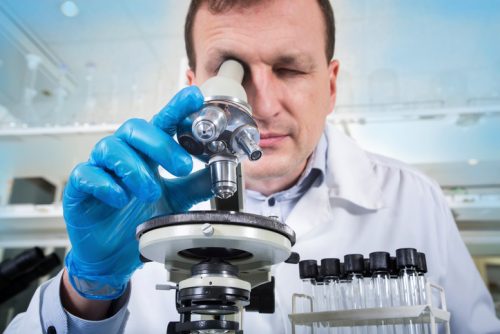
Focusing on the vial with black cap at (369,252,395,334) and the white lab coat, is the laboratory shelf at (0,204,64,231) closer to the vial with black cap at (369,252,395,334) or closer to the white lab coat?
the white lab coat

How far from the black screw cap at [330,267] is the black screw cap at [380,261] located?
64 millimetres

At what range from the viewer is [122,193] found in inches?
30.0

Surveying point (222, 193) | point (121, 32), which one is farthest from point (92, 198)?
point (121, 32)

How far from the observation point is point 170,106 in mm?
752

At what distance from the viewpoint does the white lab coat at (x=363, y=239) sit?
1.27 m

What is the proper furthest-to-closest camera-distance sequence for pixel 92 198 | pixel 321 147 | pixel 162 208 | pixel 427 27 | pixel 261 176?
pixel 427 27
pixel 321 147
pixel 261 176
pixel 162 208
pixel 92 198

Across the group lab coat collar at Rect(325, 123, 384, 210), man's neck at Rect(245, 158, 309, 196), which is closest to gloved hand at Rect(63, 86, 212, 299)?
man's neck at Rect(245, 158, 309, 196)

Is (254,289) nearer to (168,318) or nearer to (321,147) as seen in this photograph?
(168,318)

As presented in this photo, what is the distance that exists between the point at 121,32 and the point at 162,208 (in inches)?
72.1

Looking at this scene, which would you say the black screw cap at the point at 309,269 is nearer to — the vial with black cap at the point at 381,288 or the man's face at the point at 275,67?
the vial with black cap at the point at 381,288

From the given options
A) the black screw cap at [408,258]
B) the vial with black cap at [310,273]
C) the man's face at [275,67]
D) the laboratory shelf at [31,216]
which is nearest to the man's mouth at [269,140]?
the man's face at [275,67]

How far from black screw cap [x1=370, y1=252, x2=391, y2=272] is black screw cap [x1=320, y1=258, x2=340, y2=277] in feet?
0.21

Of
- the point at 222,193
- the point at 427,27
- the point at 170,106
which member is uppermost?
the point at 427,27

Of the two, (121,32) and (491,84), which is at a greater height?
(121,32)
